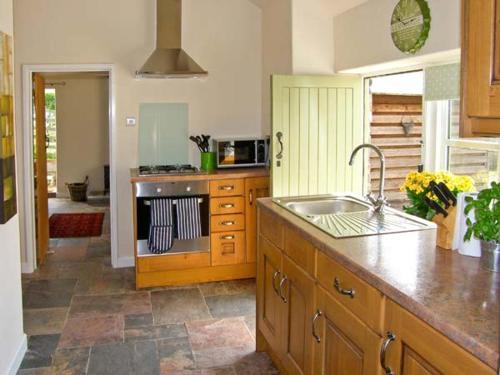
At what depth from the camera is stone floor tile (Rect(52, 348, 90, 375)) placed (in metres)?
3.08

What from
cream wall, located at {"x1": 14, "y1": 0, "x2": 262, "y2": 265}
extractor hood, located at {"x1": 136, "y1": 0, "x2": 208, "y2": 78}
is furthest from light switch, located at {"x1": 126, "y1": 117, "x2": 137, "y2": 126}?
extractor hood, located at {"x1": 136, "y1": 0, "x2": 208, "y2": 78}

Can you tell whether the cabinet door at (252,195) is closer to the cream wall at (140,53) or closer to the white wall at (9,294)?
the cream wall at (140,53)

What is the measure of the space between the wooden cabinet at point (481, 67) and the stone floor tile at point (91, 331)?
2808 millimetres

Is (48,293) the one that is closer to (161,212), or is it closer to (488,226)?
(161,212)

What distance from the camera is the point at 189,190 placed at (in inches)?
176

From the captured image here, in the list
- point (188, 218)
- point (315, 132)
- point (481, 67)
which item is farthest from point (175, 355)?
point (481, 67)

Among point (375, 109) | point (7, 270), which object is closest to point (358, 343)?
point (7, 270)

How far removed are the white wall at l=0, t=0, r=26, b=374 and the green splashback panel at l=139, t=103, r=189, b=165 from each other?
1.99 m

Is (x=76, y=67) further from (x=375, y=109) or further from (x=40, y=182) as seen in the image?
(x=375, y=109)

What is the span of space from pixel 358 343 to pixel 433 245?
0.53m

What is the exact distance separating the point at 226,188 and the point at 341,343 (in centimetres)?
265

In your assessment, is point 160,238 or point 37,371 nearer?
point 37,371

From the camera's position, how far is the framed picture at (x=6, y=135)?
272 centimetres

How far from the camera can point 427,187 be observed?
2.43 meters
